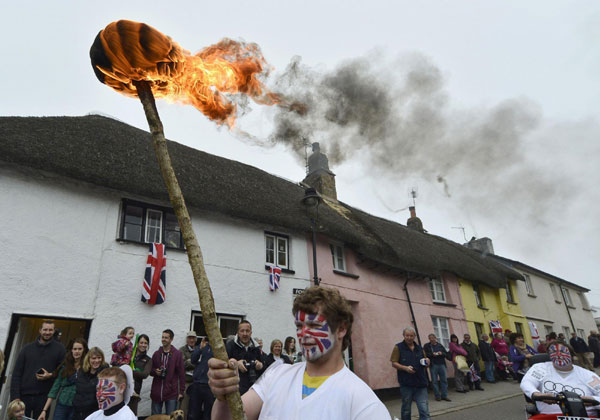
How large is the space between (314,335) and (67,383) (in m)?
5.89

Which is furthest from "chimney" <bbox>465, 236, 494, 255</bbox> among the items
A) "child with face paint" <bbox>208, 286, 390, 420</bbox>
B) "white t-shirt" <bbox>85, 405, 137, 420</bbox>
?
"child with face paint" <bbox>208, 286, 390, 420</bbox>

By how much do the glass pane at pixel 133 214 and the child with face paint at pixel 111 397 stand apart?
631cm

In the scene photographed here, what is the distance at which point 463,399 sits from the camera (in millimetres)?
11570

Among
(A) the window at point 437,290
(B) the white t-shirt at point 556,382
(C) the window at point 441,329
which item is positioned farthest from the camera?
(A) the window at point 437,290

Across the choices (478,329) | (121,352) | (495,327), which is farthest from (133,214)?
(495,327)

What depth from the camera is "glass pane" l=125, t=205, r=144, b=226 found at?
9.85 meters

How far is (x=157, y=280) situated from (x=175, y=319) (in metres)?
1.07

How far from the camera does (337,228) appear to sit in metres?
13.8

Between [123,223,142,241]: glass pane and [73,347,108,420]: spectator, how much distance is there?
427 centimetres

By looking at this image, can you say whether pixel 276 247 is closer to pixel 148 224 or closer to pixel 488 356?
pixel 148 224

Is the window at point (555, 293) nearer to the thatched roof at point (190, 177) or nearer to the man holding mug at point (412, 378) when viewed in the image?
the thatched roof at point (190, 177)

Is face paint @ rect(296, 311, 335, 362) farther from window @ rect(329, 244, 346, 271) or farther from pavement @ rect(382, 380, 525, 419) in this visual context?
window @ rect(329, 244, 346, 271)

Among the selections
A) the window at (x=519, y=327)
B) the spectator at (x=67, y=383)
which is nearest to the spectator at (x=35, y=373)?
the spectator at (x=67, y=383)

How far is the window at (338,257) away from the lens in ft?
46.5
